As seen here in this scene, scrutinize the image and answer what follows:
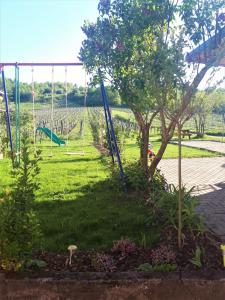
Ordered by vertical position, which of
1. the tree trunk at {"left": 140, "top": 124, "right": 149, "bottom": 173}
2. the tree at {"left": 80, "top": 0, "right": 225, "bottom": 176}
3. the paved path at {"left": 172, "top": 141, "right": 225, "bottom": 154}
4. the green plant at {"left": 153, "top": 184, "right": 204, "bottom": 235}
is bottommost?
the paved path at {"left": 172, "top": 141, "right": 225, "bottom": 154}

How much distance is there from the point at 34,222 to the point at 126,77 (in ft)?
9.54

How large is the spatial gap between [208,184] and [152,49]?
4.69m

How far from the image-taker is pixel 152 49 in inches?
151

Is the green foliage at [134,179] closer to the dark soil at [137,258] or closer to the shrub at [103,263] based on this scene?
the dark soil at [137,258]

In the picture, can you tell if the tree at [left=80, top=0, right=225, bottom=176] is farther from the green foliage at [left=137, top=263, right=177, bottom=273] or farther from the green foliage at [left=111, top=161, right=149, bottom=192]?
the green foliage at [left=137, top=263, right=177, bottom=273]

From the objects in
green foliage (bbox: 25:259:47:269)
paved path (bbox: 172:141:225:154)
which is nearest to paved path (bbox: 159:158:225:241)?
green foliage (bbox: 25:259:47:269)

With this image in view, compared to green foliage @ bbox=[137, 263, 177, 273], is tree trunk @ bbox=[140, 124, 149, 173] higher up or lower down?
higher up

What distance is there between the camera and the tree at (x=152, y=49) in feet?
11.6

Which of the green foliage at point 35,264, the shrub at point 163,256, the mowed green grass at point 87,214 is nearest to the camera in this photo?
the green foliage at point 35,264

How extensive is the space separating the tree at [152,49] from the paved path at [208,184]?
1.17 m

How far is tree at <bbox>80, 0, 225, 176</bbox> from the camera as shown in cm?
355

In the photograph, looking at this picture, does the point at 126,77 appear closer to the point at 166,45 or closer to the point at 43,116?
the point at 166,45

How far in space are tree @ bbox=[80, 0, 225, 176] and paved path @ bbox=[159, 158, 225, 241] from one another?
3.85ft

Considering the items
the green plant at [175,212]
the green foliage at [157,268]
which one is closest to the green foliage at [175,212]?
the green plant at [175,212]
